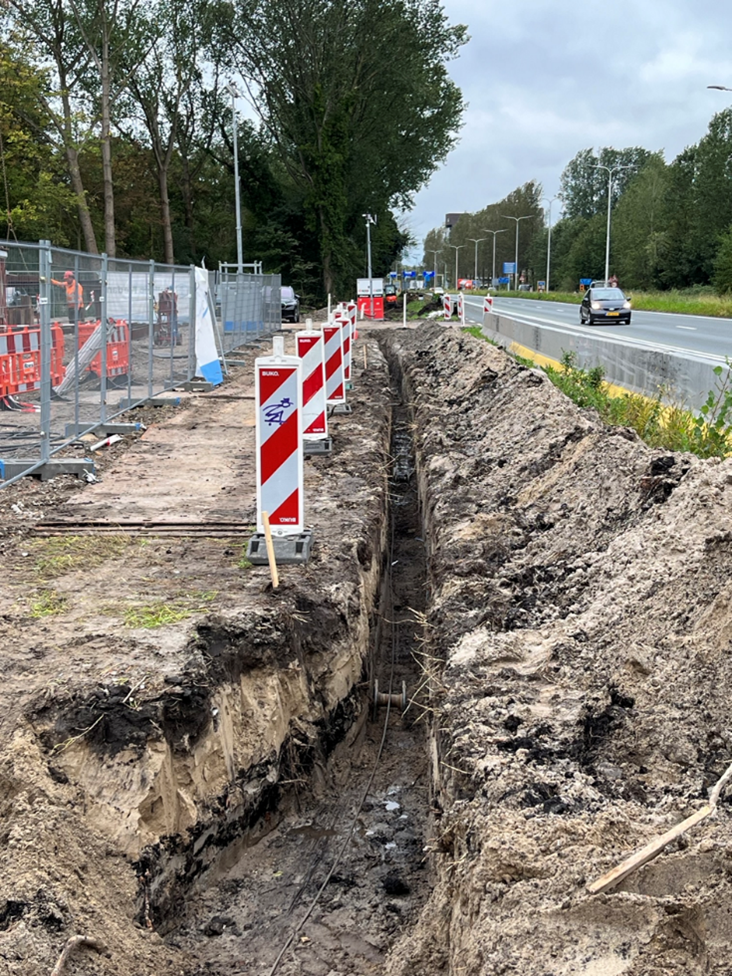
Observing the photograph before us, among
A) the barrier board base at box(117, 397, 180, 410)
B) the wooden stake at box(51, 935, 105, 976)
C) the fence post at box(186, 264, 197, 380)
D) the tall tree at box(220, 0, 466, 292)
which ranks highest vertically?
the tall tree at box(220, 0, 466, 292)

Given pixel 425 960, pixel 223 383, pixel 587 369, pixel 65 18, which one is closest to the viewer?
pixel 425 960

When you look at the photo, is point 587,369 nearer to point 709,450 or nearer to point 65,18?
point 709,450

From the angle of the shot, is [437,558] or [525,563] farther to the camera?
[437,558]

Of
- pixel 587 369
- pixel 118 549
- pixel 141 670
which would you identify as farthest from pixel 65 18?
pixel 141 670

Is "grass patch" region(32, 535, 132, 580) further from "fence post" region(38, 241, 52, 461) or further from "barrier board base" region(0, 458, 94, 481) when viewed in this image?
"fence post" region(38, 241, 52, 461)

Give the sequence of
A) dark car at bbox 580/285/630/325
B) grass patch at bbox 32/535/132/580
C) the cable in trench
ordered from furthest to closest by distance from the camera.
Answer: dark car at bbox 580/285/630/325 < grass patch at bbox 32/535/132/580 < the cable in trench

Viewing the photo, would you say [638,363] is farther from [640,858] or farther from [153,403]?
[640,858]

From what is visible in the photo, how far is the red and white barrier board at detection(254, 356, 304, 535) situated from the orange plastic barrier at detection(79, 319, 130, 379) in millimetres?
4868

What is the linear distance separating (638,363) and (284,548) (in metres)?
7.28

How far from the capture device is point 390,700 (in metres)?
6.62

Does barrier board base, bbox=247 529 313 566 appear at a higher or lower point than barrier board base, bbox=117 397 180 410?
lower

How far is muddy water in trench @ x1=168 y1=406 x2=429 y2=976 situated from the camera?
4023mm

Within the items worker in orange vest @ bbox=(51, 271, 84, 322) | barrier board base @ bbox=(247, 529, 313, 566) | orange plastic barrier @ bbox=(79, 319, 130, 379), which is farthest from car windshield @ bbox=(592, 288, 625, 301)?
barrier board base @ bbox=(247, 529, 313, 566)

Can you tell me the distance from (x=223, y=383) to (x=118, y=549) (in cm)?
1144
